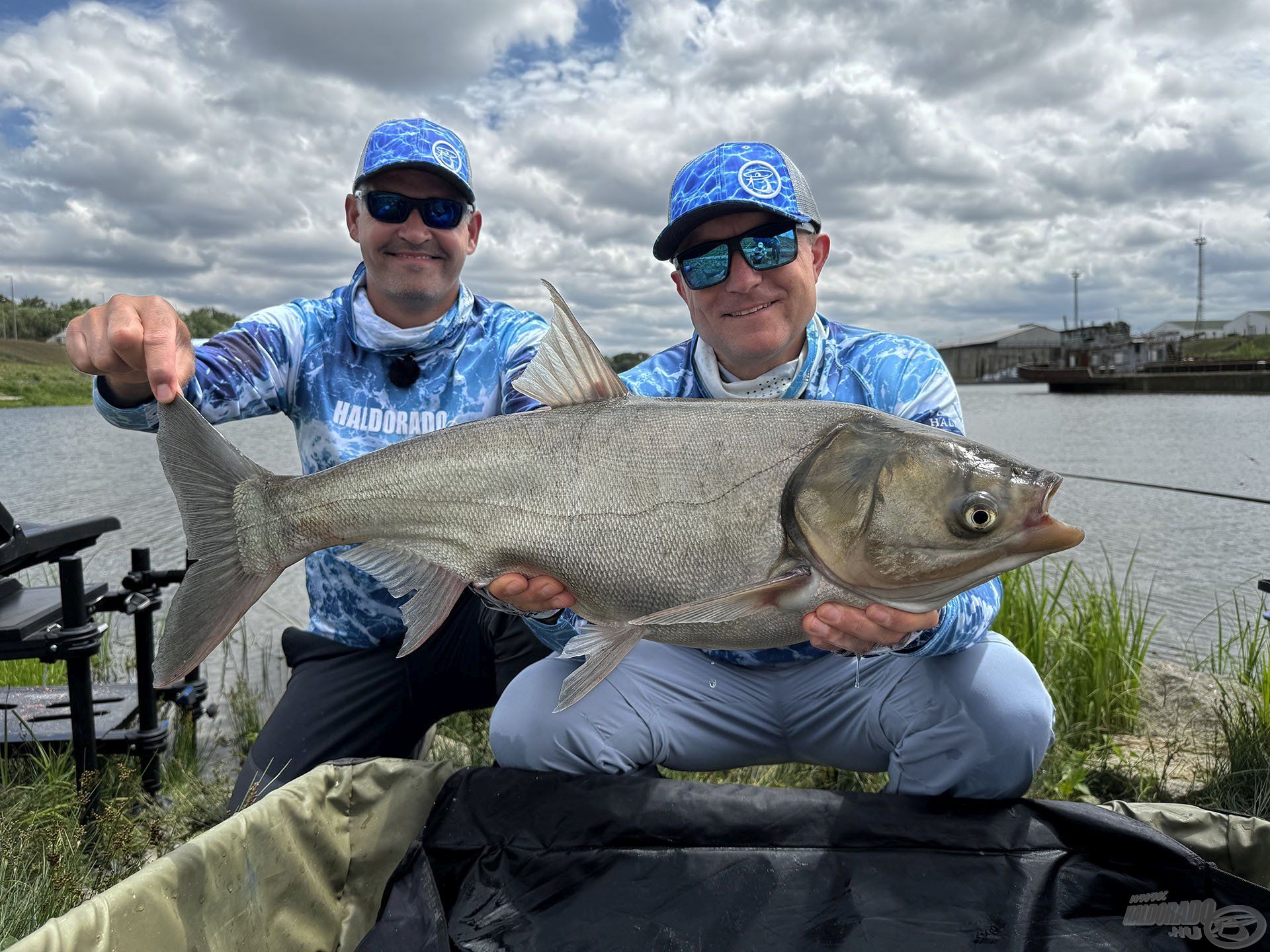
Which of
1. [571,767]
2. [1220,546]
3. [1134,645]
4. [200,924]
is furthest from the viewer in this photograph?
[1220,546]

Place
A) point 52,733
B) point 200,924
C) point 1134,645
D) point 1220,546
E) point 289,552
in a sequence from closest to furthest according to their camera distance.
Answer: point 200,924, point 289,552, point 52,733, point 1134,645, point 1220,546

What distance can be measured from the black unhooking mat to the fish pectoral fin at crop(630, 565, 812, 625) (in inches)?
24.9

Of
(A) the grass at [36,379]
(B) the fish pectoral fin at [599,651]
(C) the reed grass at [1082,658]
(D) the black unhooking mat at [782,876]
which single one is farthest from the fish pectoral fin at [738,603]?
(A) the grass at [36,379]

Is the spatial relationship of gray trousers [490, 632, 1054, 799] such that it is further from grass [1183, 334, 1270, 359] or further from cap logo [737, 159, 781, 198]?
grass [1183, 334, 1270, 359]

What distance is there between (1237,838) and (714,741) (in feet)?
5.04

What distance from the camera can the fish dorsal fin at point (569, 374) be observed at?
251 cm

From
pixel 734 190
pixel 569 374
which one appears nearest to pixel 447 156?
pixel 734 190

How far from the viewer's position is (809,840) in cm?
237

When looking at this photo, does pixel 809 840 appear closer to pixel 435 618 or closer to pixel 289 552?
pixel 435 618

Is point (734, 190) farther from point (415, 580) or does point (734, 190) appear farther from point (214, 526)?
point (214, 526)

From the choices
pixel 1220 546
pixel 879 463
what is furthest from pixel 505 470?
pixel 1220 546

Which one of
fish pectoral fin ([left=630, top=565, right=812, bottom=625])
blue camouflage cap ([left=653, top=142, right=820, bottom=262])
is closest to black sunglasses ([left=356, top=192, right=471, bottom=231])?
blue camouflage cap ([left=653, top=142, right=820, bottom=262])

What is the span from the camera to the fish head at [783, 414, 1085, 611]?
1.97 m

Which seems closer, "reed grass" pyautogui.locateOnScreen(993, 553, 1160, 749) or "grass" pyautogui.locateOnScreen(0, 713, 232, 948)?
"grass" pyautogui.locateOnScreen(0, 713, 232, 948)
